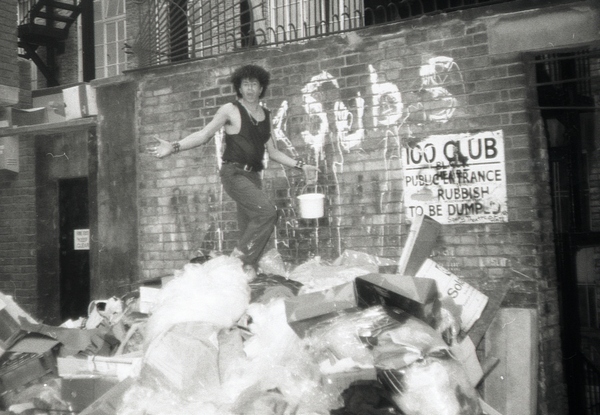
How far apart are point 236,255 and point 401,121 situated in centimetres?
170

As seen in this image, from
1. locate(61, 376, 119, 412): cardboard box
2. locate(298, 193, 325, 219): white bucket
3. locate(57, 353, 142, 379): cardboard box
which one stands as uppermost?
locate(298, 193, 325, 219): white bucket

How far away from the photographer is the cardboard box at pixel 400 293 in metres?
3.48

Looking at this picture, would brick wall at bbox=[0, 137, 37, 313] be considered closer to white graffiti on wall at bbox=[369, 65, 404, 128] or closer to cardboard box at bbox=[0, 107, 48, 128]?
cardboard box at bbox=[0, 107, 48, 128]

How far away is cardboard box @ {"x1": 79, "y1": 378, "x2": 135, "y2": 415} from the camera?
3562mm

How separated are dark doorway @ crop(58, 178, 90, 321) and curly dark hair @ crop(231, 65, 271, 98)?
3438 millimetres

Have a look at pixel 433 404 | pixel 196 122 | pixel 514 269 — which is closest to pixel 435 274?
pixel 514 269

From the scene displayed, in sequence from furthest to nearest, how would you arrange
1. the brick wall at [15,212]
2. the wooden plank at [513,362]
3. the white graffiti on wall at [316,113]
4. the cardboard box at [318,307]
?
the brick wall at [15,212] < the white graffiti on wall at [316,113] < the wooden plank at [513,362] < the cardboard box at [318,307]

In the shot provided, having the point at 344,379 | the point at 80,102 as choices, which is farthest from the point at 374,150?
the point at 80,102

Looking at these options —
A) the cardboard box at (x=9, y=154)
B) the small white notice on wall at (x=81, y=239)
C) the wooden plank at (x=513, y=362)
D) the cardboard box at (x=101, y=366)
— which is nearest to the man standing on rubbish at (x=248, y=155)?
the cardboard box at (x=101, y=366)

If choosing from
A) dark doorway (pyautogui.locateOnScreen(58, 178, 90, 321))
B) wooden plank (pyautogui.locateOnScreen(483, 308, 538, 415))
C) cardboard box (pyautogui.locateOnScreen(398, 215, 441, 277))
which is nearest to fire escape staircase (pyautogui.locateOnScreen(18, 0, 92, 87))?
dark doorway (pyautogui.locateOnScreen(58, 178, 90, 321))

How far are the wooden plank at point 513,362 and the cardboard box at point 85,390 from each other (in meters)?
2.49

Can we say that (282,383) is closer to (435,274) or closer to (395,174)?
(435,274)

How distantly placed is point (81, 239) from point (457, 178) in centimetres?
510

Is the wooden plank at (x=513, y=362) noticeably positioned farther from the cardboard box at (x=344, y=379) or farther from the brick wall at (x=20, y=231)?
the brick wall at (x=20, y=231)
